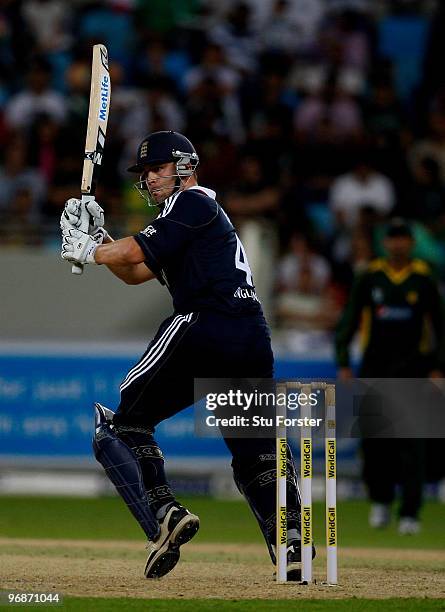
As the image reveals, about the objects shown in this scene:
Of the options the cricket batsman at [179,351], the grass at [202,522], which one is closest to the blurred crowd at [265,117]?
the grass at [202,522]

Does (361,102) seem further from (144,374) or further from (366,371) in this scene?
(144,374)

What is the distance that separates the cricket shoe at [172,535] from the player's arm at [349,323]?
3.59m

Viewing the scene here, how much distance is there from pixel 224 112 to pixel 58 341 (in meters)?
3.50

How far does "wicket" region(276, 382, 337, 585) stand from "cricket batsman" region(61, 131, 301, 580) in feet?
0.74

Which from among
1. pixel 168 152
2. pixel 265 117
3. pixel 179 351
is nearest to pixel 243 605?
pixel 179 351

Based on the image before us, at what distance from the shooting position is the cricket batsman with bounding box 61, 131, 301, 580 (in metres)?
6.31

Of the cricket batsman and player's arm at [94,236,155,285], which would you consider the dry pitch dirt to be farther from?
player's arm at [94,236,155,285]

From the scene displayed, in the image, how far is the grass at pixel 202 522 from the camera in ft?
30.0

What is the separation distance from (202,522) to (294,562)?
157 inches

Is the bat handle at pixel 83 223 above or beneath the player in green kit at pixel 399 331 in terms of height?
above

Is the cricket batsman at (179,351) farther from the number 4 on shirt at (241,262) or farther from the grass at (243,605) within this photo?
the grass at (243,605)

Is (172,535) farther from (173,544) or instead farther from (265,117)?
(265,117)

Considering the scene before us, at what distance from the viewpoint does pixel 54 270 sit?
13.1 meters

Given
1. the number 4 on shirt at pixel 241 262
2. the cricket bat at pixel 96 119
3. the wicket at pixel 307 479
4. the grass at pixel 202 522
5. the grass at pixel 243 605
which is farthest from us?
the grass at pixel 202 522
